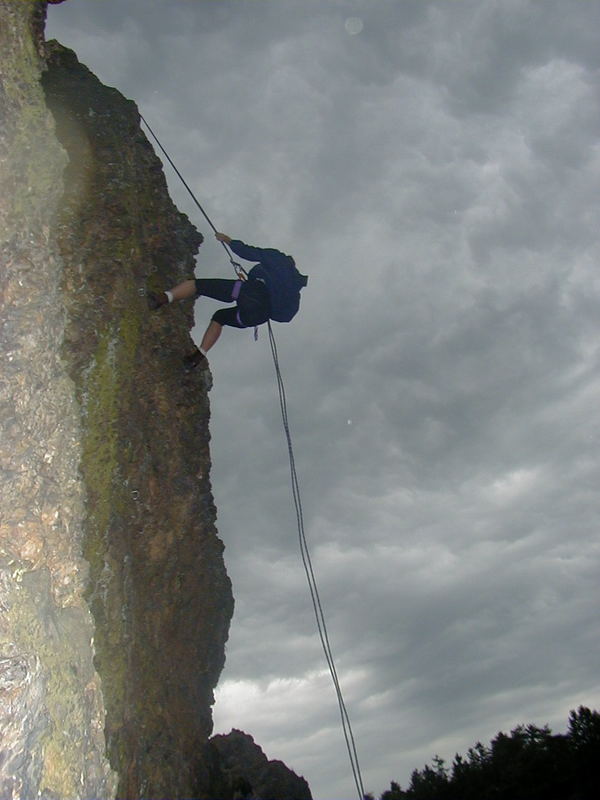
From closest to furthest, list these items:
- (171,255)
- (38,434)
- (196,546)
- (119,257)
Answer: (38,434), (119,257), (196,546), (171,255)

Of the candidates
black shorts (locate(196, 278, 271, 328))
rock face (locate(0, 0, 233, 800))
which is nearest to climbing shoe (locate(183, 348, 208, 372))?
rock face (locate(0, 0, 233, 800))

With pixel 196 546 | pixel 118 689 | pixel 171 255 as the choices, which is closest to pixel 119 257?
pixel 171 255

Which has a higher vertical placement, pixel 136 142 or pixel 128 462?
pixel 136 142

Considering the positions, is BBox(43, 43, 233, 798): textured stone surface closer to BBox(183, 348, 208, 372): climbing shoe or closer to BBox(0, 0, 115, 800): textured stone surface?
BBox(183, 348, 208, 372): climbing shoe

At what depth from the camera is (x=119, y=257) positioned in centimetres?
855

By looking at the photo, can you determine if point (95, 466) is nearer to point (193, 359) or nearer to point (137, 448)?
point (137, 448)

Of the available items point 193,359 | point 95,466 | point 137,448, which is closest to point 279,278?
point 193,359

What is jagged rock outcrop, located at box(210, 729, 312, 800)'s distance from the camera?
62.3 ft

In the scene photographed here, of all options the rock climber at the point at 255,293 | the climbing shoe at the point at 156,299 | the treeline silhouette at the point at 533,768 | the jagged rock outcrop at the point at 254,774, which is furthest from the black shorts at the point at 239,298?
the treeline silhouette at the point at 533,768

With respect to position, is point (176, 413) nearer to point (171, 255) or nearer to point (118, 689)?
point (171, 255)

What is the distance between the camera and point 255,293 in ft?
32.6

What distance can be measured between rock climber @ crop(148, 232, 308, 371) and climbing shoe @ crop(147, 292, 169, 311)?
1.30 ft

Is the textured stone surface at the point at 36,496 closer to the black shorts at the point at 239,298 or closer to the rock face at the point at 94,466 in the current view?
the rock face at the point at 94,466

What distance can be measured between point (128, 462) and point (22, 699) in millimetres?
3226
